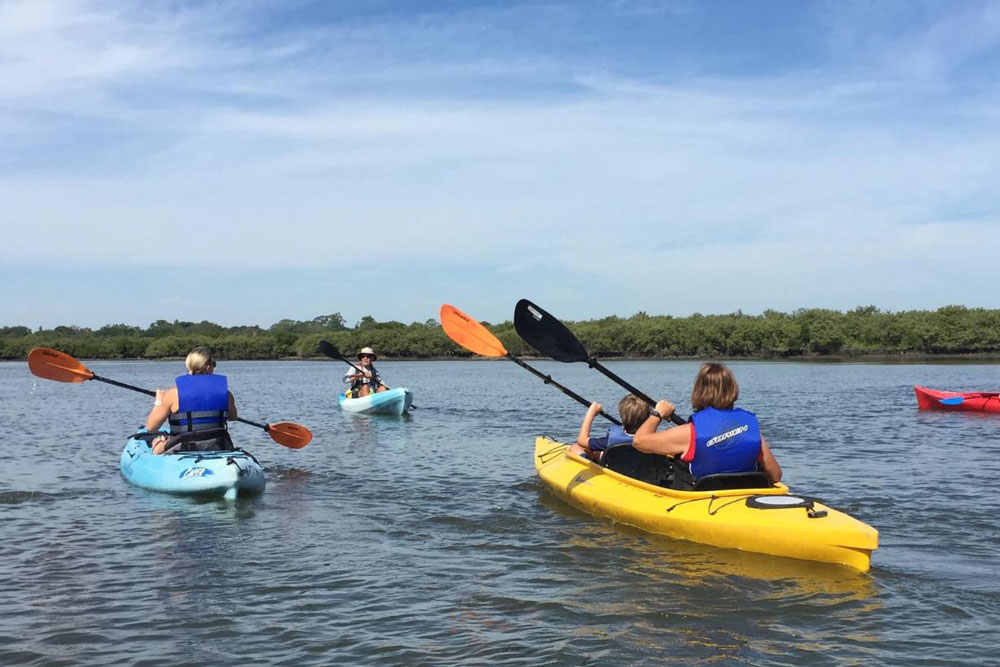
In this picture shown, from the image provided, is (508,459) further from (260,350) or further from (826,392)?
(260,350)

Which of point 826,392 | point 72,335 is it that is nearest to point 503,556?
point 826,392

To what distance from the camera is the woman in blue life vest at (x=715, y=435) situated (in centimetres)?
679

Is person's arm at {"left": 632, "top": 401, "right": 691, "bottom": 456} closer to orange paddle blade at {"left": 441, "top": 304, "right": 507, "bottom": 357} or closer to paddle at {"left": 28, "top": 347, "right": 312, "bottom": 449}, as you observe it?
orange paddle blade at {"left": 441, "top": 304, "right": 507, "bottom": 357}

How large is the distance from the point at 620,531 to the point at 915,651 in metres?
3.26

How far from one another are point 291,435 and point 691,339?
8687 cm

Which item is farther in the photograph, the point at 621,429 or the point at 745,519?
the point at 621,429

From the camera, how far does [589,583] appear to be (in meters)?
6.35

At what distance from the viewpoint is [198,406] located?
9.58 metres

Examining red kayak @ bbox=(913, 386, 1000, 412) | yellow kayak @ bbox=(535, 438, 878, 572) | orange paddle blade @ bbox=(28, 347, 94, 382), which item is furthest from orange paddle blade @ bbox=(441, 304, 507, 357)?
red kayak @ bbox=(913, 386, 1000, 412)

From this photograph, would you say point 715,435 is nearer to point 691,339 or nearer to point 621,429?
point 621,429

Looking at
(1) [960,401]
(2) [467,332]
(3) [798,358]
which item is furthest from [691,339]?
(2) [467,332]

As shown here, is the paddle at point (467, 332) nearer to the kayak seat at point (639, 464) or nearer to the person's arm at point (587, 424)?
the person's arm at point (587, 424)

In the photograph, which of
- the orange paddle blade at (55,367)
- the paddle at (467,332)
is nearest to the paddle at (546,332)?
the paddle at (467,332)

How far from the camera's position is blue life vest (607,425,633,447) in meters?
8.73
